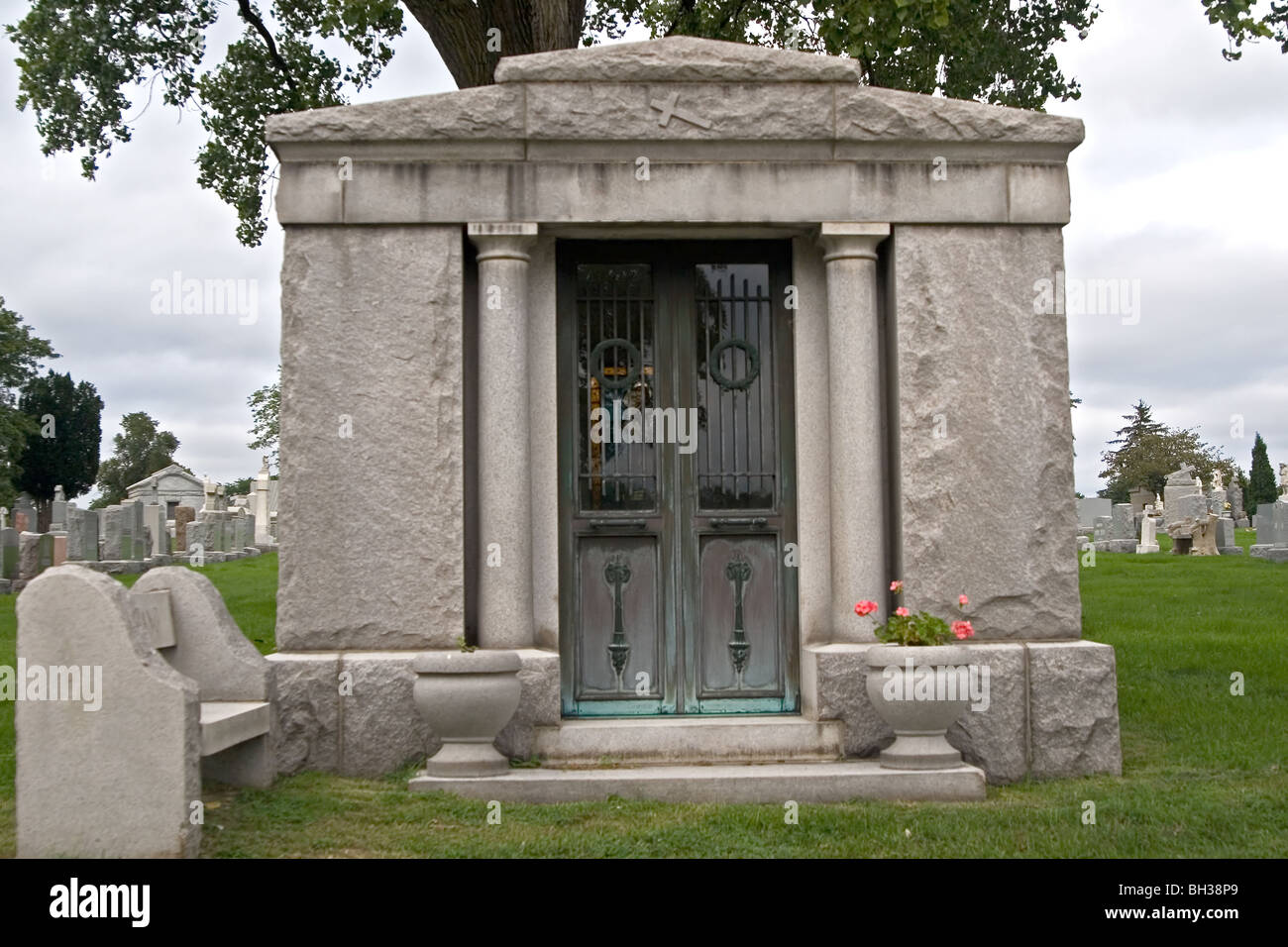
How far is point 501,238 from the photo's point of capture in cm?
722

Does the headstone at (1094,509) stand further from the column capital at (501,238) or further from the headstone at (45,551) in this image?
the column capital at (501,238)

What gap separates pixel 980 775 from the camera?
21.6ft

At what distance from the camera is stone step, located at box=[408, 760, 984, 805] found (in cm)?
646

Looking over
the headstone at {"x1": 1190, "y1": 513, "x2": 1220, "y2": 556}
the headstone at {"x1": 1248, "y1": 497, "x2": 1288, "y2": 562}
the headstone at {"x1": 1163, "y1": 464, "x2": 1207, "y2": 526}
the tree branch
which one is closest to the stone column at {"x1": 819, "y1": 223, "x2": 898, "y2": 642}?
the tree branch

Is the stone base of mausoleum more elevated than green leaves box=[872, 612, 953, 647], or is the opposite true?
green leaves box=[872, 612, 953, 647]

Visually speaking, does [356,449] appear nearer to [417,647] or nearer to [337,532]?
[337,532]

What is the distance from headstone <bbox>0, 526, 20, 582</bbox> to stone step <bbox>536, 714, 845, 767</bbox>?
16979 millimetres

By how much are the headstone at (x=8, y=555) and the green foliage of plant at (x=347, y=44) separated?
9130 millimetres

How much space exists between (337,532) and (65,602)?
189 centimetres

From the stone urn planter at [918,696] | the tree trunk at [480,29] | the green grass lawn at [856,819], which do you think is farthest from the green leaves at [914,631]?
the tree trunk at [480,29]

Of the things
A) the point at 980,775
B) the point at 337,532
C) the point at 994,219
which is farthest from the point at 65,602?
the point at 994,219

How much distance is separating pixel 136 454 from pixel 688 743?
226 feet

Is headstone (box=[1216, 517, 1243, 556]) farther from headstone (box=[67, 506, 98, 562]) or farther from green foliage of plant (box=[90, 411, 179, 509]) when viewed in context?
green foliage of plant (box=[90, 411, 179, 509])

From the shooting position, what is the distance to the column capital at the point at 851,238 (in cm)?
728
